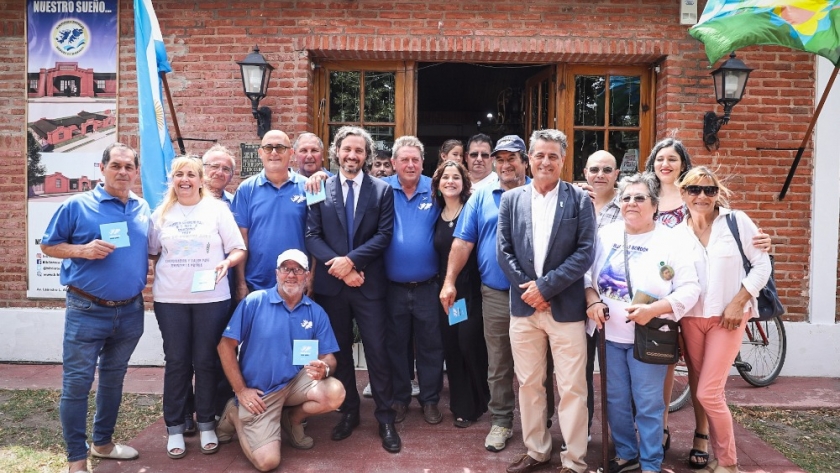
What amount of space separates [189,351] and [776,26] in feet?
14.9

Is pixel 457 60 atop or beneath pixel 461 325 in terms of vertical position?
atop

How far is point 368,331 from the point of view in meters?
4.21

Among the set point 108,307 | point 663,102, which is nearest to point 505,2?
point 663,102

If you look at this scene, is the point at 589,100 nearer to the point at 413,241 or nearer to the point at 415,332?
the point at 413,241

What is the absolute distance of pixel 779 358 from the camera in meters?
5.80

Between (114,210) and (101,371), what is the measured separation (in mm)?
1013

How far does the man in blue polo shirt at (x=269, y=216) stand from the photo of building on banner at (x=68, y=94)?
8.53 ft

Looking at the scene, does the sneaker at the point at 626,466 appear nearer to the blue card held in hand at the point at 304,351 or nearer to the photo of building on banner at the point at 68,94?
the blue card held in hand at the point at 304,351

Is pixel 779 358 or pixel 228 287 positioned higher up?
pixel 228 287

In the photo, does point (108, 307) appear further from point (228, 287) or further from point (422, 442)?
point (422, 442)

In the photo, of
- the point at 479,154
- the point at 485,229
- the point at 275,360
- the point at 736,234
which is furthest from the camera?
the point at 479,154

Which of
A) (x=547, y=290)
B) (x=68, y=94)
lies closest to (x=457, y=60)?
(x=547, y=290)

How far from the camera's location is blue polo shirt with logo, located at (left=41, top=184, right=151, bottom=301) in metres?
3.64

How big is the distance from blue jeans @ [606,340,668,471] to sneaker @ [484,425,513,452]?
28.2 inches
